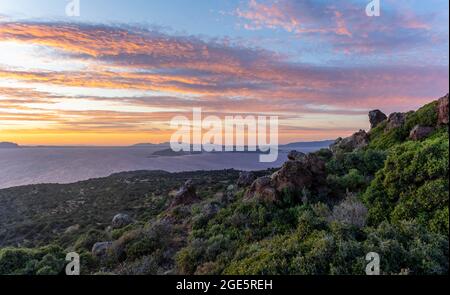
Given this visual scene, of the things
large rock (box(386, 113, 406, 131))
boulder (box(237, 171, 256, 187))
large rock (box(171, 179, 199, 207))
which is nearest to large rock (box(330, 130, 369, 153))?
large rock (box(386, 113, 406, 131))

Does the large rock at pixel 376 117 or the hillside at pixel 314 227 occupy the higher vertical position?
the large rock at pixel 376 117

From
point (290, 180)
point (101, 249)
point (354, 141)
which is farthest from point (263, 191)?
point (354, 141)

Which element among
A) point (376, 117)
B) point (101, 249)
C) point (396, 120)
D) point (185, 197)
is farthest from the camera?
point (376, 117)

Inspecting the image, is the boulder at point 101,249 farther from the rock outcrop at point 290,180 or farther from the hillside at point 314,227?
the rock outcrop at point 290,180

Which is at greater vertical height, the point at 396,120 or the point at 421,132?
the point at 396,120

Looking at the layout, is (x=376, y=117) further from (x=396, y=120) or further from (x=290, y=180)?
(x=290, y=180)

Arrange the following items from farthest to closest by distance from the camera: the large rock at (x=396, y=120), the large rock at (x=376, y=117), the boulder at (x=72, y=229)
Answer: the large rock at (x=376, y=117), the boulder at (x=72, y=229), the large rock at (x=396, y=120)

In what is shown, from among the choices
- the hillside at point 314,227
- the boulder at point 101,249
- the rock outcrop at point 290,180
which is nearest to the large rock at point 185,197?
the hillside at point 314,227

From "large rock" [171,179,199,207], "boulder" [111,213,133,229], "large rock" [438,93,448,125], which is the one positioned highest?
"large rock" [438,93,448,125]

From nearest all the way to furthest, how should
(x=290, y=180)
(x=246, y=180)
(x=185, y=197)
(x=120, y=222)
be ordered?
(x=290, y=180) → (x=120, y=222) → (x=185, y=197) → (x=246, y=180)

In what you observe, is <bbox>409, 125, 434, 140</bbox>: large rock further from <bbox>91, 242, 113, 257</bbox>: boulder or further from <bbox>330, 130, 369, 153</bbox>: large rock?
<bbox>91, 242, 113, 257</bbox>: boulder

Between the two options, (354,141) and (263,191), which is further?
(354,141)

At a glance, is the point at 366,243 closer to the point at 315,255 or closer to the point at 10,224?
the point at 315,255
